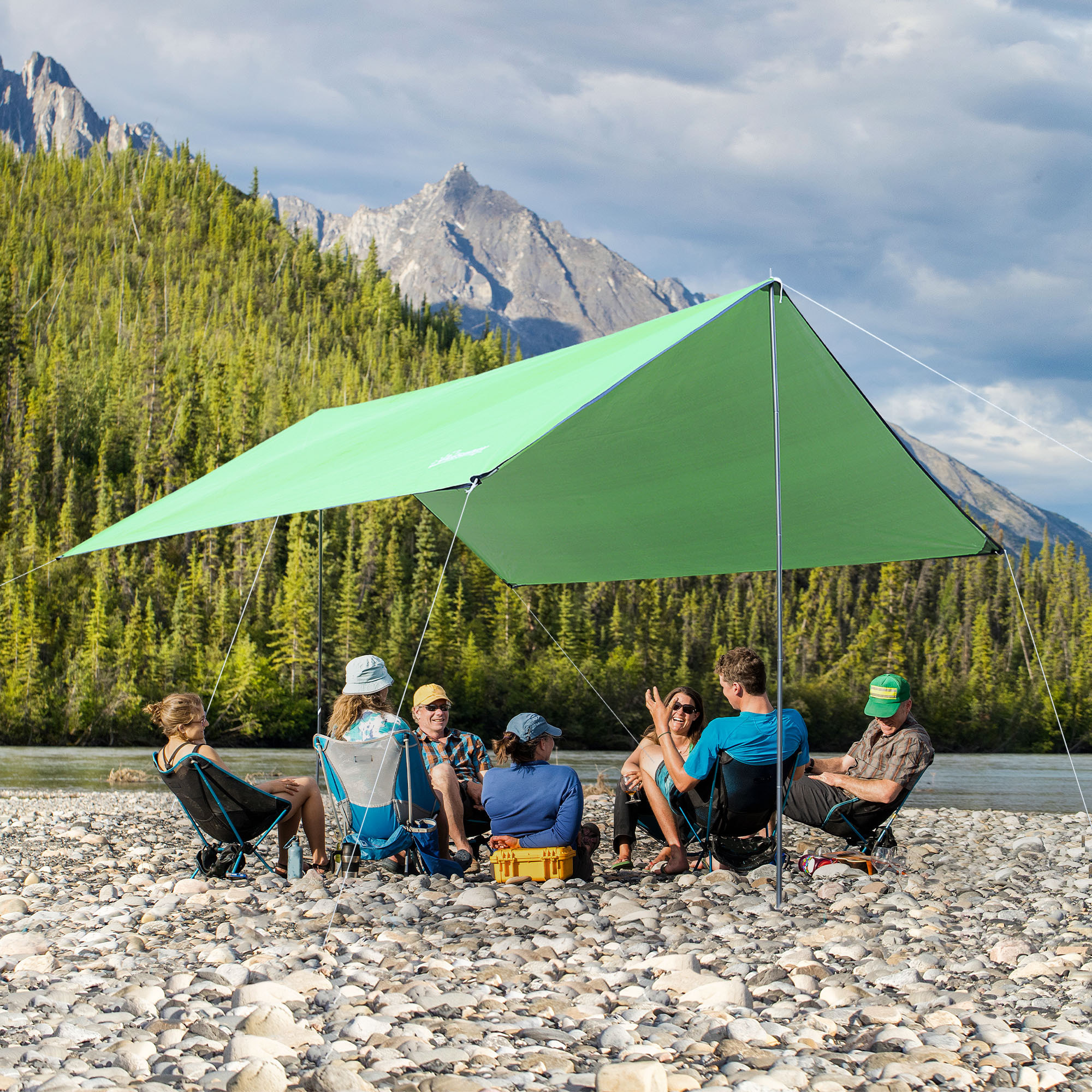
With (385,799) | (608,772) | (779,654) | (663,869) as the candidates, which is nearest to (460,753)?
(385,799)

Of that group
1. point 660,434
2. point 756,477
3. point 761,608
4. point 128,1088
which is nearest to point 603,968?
point 128,1088

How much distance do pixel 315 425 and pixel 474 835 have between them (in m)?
3.85

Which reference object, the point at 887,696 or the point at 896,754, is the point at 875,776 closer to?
the point at 896,754

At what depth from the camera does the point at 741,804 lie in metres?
4.75

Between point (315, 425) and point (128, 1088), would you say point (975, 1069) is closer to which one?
point (128, 1088)

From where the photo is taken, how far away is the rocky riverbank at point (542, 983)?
2.58 meters

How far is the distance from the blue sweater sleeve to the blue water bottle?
1059 millimetres

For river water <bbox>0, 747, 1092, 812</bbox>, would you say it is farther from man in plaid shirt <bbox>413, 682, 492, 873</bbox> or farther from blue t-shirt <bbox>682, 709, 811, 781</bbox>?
blue t-shirt <bbox>682, 709, 811, 781</bbox>

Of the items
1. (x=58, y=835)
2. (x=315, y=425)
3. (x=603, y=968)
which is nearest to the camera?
(x=603, y=968)

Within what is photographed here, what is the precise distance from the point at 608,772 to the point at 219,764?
15746mm

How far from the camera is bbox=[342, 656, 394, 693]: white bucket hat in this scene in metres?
4.79

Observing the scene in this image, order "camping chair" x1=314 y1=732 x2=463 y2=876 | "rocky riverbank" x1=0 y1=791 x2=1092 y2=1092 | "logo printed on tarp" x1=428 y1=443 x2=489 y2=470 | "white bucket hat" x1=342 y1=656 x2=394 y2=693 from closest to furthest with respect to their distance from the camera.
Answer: "rocky riverbank" x1=0 y1=791 x2=1092 y2=1092
"logo printed on tarp" x1=428 y1=443 x2=489 y2=470
"camping chair" x1=314 y1=732 x2=463 y2=876
"white bucket hat" x1=342 y1=656 x2=394 y2=693

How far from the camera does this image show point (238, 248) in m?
101

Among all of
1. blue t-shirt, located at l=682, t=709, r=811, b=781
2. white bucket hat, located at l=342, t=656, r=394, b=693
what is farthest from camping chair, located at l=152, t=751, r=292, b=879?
blue t-shirt, located at l=682, t=709, r=811, b=781
